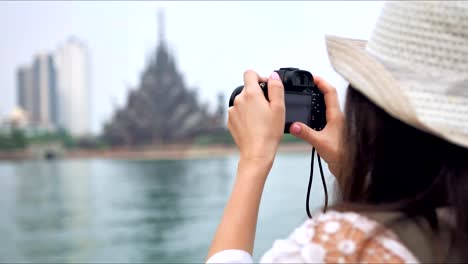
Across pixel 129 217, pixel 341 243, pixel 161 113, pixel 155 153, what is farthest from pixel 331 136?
pixel 161 113

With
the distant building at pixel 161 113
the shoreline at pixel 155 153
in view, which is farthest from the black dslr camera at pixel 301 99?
the distant building at pixel 161 113

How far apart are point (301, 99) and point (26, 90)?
28294mm

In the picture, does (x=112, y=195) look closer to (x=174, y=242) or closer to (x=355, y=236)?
(x=174, y=242)

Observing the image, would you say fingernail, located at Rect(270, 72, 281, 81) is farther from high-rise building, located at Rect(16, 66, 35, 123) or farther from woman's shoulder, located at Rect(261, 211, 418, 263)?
high-rise building, located at Rect(16, 66, 35, 123)

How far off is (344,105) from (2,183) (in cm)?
1134

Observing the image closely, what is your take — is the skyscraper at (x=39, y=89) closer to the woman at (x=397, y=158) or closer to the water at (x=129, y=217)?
the water at (x=129, y=217)

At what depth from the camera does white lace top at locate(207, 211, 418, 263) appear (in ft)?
0.79

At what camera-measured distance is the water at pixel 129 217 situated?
394 centimetres

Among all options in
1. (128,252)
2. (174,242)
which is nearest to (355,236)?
(128,252)

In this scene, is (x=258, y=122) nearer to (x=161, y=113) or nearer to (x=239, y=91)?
(x=239, y=91)

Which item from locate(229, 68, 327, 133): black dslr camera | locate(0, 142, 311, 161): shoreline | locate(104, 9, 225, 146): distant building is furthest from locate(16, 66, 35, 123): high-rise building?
locate(229, 68, 327, 133): black dslr camera

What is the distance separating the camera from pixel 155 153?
1652 centimetres

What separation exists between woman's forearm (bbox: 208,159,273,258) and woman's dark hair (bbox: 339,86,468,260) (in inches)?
1.5

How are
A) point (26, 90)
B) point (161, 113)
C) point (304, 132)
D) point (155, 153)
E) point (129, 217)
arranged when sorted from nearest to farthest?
1. point (304, 132)
2. point (129, 217)
3. point (155, 153)
4. point (161, 113)
5. point (26, 90)
